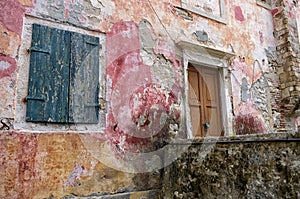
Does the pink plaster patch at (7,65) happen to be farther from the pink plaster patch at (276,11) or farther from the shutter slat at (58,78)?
the pink plaster patch at (276,11)

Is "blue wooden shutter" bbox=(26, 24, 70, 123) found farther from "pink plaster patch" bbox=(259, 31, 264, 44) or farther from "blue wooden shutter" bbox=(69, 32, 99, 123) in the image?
"pink plaster patch" bbox=(259, 31, 264, 44)

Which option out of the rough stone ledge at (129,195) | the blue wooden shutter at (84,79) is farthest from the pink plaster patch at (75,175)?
the blue wooden shutter at (84,79)

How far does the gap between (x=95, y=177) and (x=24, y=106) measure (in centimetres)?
121

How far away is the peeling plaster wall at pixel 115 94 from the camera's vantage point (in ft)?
9.75

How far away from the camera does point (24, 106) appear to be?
303cm

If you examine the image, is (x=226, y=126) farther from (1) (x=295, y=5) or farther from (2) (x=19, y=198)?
(1) (x=295, y=5)

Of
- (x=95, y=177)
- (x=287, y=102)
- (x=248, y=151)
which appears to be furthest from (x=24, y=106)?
(x=287, y=102)

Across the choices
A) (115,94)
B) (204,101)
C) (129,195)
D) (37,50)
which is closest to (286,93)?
(204,101)

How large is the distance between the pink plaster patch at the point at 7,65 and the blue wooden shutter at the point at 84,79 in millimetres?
660

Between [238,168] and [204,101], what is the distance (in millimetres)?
2201

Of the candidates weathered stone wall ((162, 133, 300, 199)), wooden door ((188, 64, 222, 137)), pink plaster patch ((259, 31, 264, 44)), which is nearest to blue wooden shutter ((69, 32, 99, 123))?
weathered stone wall ((162, 133, 300, 199))

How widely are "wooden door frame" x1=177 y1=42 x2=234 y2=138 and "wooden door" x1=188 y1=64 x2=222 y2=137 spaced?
92 millimetres

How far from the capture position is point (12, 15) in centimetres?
312

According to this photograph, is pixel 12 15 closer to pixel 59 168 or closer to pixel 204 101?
pixel 59 168
